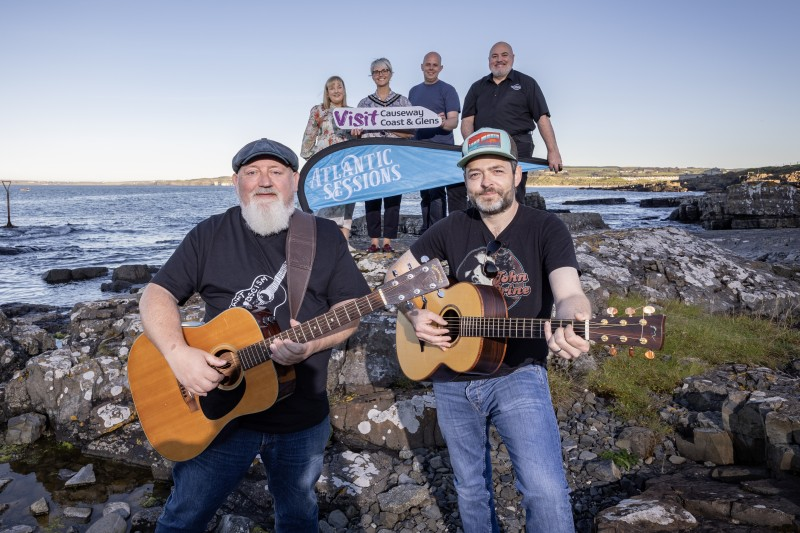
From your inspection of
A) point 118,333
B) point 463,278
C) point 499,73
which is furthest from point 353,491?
point 499,73

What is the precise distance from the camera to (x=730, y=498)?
319cm

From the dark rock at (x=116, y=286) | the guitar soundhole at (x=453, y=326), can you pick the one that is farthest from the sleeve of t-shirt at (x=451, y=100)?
the dark rock at (x=116, y=286)

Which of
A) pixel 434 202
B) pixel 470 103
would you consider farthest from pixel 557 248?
pixel 434 202

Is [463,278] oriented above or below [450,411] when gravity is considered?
above

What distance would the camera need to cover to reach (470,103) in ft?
22.5

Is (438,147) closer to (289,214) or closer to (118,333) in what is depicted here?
(289,214)

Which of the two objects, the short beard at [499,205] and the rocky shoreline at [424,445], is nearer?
the short beard at [499,205]

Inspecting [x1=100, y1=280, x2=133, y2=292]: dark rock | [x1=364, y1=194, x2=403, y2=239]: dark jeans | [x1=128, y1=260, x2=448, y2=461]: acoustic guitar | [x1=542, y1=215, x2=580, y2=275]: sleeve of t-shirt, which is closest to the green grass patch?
[x1=542, y1=215, x2=580, y2=275]: sleeve of t-shirt

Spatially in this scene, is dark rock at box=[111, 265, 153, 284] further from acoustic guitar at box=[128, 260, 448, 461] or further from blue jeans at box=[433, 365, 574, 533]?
blue jeans at box=[433, 365, 574, 533]

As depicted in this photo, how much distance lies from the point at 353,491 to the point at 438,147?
4.77m

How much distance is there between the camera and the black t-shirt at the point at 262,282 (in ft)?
9.35

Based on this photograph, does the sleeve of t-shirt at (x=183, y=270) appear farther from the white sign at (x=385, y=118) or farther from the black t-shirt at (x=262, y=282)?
the white sign at (x=385, y=118)

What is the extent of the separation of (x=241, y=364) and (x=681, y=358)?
16.6 feet

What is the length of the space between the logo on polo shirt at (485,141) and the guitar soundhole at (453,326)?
1020 mm
